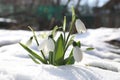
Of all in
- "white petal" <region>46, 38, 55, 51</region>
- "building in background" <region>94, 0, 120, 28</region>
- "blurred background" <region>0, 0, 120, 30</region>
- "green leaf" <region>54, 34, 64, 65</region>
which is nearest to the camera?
"white petal" <region>46, 38, 55, 51</region>

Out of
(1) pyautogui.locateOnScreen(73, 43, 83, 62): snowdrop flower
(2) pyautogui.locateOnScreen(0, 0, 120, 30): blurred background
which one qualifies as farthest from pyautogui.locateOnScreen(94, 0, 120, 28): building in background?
(1) pyautogui.locateOnScreen(73, 43, 83, 62): snowdrop flower

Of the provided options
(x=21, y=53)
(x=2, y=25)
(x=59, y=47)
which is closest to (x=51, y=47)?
(x=59, y=47)

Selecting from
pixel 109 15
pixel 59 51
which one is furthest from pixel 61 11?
pixel 59 51

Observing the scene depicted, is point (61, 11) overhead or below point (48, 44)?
below

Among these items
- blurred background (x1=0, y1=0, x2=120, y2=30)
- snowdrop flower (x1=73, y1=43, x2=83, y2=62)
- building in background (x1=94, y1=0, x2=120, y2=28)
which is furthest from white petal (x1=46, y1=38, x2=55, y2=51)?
building in background (x1=94, y1=0, x2=120, y2=28)

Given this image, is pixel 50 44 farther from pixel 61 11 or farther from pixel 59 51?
pixel 61 11

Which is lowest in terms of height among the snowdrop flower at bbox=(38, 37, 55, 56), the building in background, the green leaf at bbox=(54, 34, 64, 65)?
the building in background

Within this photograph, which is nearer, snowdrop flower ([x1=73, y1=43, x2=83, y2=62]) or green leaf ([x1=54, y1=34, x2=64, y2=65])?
snowdrop flower ([x1=73, y1=43, x2=83, y2=62])

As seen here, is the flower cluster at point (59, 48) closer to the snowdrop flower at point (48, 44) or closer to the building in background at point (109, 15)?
the snowdrop flower at point (48, 44)

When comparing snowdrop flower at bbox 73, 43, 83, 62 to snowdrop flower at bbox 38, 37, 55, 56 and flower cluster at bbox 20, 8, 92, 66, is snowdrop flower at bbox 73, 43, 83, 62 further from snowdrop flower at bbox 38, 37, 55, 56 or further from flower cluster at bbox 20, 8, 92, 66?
snowdrop flower at bbox 38, 37, 55, 56

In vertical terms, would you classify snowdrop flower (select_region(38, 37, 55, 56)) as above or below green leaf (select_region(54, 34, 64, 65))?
above

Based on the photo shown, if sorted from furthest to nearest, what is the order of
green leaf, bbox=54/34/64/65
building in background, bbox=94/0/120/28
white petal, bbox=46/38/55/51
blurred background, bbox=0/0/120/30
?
building in background, bbox=94/0/120/28 < blurred background, bbox=0/0/120/30 < green leaf, bbox=54/34/64/65 < white petal, bbox=46/38/55/51

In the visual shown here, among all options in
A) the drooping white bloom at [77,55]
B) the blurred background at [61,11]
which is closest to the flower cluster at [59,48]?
the drooping white bloom at [77,55]
